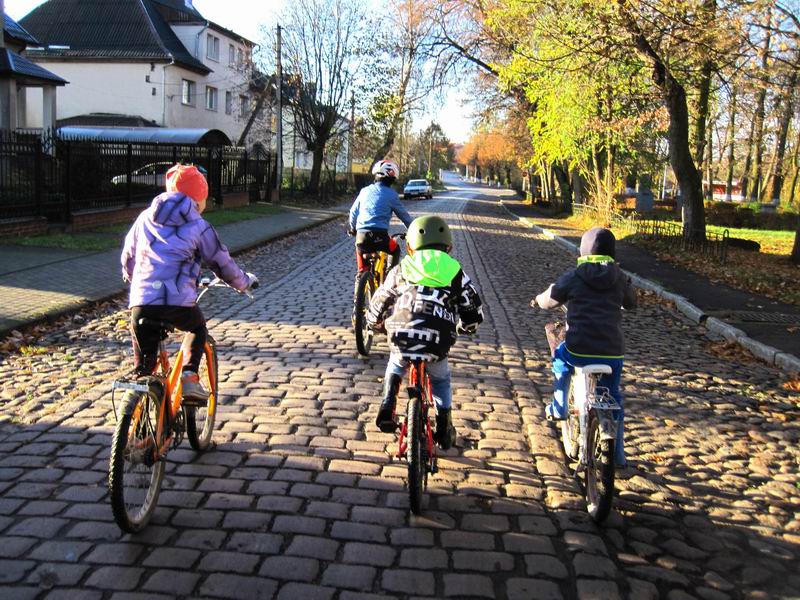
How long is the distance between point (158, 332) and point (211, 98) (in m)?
48.5

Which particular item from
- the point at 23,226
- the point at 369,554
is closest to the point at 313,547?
the point at 369,554

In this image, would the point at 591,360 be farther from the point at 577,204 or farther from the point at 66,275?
the point at 577,204

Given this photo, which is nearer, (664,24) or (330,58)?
(664,24)

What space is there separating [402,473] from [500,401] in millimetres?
1827

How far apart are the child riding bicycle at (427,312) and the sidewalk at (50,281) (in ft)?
17.8

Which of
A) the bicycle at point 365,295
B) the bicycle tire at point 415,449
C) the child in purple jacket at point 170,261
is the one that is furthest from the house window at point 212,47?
the bicycle tire at point 415,449

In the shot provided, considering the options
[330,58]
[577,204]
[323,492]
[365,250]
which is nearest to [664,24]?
[365,250]

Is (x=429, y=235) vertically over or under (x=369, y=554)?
over

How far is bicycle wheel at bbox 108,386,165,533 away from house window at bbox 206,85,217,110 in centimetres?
4761

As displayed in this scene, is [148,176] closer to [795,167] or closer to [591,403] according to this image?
[591,403]

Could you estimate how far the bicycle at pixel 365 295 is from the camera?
7445mm

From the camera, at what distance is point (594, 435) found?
417 cm

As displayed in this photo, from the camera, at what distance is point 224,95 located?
51.2 meters

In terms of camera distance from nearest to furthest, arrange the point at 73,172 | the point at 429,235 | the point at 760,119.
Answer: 1. the point at 429,235
2. the point at 73,172
3. the point at 760,119
